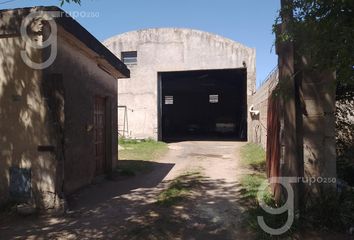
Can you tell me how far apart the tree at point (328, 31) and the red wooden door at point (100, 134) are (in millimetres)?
5883

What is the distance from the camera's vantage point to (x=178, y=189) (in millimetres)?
7539

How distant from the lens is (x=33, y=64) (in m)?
6.05

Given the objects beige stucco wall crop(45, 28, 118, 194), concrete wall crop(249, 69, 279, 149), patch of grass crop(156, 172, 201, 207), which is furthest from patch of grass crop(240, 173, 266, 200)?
beige stucco wall crop(45, 28, 118, 194)

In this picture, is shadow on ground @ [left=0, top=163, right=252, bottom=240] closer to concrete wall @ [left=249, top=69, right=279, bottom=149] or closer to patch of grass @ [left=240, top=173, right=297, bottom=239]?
patch of grass @ [left=240, top=173, right=297, bottom=239]

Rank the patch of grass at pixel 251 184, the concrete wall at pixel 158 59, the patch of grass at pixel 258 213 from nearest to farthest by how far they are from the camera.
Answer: the patch of grass at pixel 258 213
the patch of grass at pixel 251 184
the concrete wall at pixel 158 59

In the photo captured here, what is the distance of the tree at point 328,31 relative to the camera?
3656 mm

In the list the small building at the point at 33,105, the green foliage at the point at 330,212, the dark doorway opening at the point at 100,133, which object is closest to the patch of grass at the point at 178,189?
the small building at the point at 33,105

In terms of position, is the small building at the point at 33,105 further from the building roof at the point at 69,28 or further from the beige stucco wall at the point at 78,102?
the beige stucco wall at the point at 78,102

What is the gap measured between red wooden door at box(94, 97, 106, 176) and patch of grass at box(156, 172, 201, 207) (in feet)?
6.59

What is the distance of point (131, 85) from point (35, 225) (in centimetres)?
1589

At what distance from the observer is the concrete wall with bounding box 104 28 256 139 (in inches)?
778

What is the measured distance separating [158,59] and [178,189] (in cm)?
1372

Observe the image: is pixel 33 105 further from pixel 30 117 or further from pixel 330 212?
pixel 330 212

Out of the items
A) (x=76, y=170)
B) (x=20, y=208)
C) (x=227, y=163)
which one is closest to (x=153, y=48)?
(x=227, y=163)
